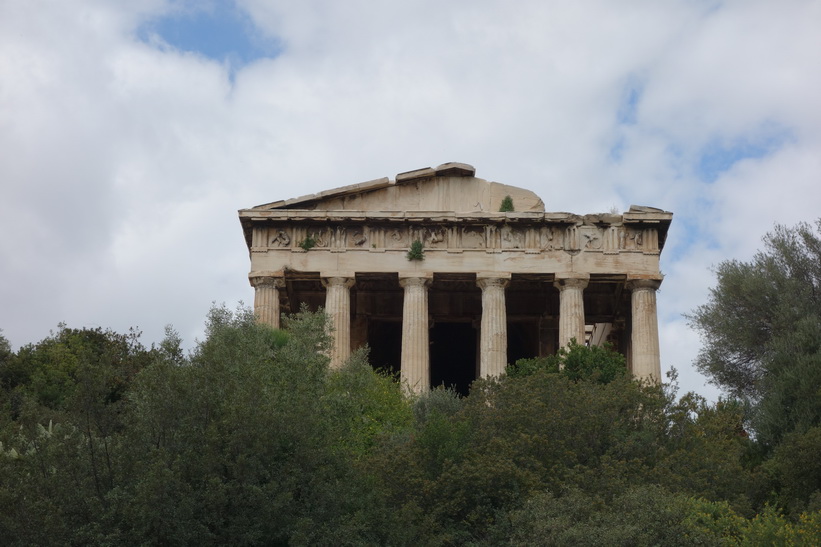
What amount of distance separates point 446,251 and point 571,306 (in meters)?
4.13

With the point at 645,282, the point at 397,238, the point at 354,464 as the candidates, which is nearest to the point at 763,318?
the point at 645,282

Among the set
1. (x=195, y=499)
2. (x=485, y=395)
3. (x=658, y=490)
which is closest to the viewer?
(x=195, y=499)

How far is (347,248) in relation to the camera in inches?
1821

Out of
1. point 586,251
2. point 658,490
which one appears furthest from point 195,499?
Result: point 586,251

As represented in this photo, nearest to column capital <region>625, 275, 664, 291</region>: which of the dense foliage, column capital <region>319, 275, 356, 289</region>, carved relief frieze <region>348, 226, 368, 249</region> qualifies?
carved relief frieze <region>348, 226, 368, 249</region>

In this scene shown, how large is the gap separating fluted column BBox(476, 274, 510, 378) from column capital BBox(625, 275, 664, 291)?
3775 millimetres

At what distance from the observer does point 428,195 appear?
47312 millimetres

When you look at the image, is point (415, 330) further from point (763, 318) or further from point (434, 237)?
point (763, 318)

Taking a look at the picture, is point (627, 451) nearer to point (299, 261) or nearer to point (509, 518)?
point (509, 518)

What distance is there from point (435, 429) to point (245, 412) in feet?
19.6

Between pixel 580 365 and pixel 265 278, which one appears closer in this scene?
pixel 580 365

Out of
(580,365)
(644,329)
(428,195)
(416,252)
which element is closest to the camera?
(580,365)

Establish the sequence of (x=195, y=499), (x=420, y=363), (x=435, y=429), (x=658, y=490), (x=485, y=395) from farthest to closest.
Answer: (x=420, y=363)
(x=485, y=395)
(x=435, y=429)
(x=658, y=490)
(x=195, y=499)

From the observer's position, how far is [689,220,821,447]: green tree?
43.4m
